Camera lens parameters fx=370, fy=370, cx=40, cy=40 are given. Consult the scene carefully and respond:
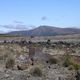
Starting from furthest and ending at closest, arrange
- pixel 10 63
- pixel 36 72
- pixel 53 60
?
1. pixel 53 60
2. pixel 10 63
3. pixel 36 72

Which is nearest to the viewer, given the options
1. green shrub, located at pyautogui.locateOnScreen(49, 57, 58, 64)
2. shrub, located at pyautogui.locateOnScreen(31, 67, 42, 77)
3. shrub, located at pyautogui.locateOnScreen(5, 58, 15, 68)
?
shrub, located at pyautogui.locateOnScreen(31, 67, 42, 77)

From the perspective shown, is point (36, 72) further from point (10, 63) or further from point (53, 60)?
point (53, 60)

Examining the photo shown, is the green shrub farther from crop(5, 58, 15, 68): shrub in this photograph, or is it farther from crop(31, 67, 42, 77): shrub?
crop(31, 67, 42, 77): shrub

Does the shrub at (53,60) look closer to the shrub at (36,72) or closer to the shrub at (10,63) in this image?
the shrub at (10,63)

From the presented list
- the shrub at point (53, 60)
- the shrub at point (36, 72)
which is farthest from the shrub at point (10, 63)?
the shrub at point (36, 72)

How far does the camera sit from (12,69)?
2588cm

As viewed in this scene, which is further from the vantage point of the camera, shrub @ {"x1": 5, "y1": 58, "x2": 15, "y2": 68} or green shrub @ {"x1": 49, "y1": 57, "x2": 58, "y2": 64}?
green shrub @ {"x1": 49, "y1": 57, "x2": 58, "y2": 64}

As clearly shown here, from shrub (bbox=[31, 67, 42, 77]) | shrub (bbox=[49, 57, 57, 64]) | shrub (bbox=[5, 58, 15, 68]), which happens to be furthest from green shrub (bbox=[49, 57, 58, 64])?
shrub (bbox=[31, 67, 42, 77])

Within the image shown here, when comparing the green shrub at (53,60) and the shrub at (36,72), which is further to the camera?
the green shrub at (53,60)

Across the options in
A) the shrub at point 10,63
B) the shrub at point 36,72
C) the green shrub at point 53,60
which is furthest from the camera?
the green shrub at point 53,60

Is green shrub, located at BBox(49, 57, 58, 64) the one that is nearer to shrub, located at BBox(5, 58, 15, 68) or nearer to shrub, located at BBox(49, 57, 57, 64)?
shrub, located at BBox(49, 57, 57, 64)

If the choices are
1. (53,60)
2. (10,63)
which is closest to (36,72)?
(10,63)

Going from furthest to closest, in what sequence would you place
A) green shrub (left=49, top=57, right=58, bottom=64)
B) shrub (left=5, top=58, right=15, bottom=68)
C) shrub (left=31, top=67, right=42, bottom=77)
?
1. green shrub (left=49, top=57, right=58, bottom=64)
2. shrub (left=5, top=58, right=15, bottom=68)
3. shrub (left=31, top=67, right=42, bottom=77)

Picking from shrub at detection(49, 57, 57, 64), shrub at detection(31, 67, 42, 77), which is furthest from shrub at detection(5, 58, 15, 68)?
shrub at detection(31, 67, 42, 77)
